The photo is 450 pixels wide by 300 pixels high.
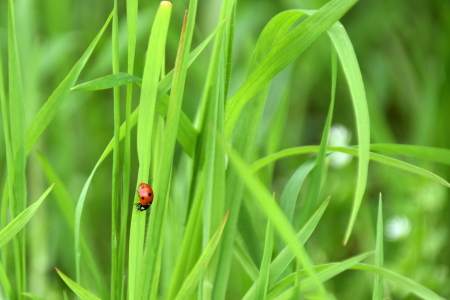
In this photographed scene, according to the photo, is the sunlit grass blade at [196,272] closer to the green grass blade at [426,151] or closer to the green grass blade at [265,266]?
the green grass blade at [265,266]

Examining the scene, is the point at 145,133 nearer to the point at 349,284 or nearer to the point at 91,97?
the point at 349,284

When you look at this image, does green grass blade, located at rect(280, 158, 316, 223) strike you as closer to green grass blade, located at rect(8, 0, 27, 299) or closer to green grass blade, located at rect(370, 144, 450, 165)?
green grass blade, located at rect(370, 144, 450, 165)

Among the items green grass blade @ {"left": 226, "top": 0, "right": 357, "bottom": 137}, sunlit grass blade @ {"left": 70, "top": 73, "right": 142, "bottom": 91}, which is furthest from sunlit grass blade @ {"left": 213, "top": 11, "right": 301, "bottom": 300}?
sunlit grass blade @ {"left": 70, "top": 73, "right": 142, "bottom": 91}

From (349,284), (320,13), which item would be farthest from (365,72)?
(320,13)

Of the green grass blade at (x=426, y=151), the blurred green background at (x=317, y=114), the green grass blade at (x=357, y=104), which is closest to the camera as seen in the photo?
the green grass blade at (x=357, y=104)

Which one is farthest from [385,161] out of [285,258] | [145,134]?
[145,134]

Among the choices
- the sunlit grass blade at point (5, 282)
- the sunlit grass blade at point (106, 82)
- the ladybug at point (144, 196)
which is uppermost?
the sunlit grass blade at point (106, 82)

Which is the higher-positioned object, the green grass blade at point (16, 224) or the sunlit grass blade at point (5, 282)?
the green grass blade at point (16, 224)

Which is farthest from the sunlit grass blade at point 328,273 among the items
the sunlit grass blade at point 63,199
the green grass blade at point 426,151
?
the sunlit grass blade at point 63,199
